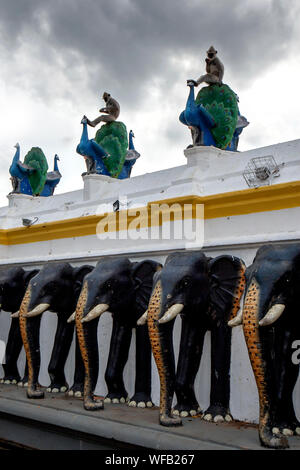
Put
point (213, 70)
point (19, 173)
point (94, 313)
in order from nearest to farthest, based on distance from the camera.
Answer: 1. point (94, 313)
2. point (213, 70)
3. point (19, 173)

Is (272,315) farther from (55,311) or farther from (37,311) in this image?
(55,311)

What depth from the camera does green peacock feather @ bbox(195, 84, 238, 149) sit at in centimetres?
827

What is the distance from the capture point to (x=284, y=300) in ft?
Answer: 13.7

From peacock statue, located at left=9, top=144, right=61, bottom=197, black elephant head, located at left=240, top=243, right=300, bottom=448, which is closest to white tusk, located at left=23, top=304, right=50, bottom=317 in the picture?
black elephant head, located at left=240, top=243, right=300, bottom=448

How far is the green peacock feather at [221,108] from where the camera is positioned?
27.1ft

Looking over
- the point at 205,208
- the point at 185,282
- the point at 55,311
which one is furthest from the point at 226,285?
the point at 205,208

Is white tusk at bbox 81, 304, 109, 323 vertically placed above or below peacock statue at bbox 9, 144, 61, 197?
below

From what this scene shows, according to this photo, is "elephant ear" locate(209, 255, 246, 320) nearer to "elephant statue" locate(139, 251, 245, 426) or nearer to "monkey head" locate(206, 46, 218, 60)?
"elephant statue" locate(139, 251, 245, 426)

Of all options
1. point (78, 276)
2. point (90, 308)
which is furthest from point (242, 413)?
point (78, 276)

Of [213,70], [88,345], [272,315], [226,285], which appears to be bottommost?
[88,345]

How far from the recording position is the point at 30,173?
1177cm

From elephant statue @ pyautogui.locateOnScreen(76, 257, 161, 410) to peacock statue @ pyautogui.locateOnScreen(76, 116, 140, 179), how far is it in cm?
425

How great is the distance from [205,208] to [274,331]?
10.2 feet
